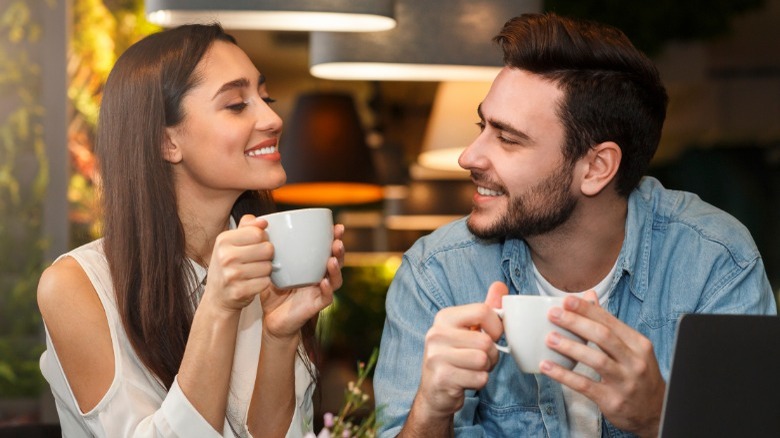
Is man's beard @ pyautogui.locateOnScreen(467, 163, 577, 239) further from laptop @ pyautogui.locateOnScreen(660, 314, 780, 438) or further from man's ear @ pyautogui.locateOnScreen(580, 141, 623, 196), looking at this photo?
laptop @ pyautogui.locateOnScreen(660, 314, 780, 438)

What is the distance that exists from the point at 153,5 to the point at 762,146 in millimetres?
5466

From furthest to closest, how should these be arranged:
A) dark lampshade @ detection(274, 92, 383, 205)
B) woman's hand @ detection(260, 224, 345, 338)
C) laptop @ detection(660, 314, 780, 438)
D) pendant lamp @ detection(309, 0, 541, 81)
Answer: dark lampshade @ detection(274, 92, 383, 205) → pendant lamp @ detection(309, 0, 541, 81) → woman's hand @ detection(260, 224, 345, 338) → laptop @ detection(660, 314, 780, 438)

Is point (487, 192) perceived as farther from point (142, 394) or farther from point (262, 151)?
point (142, 394)

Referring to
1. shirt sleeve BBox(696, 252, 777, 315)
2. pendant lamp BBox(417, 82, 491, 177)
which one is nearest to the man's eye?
shirt sleeve BBox(696, 252, 777, 315)

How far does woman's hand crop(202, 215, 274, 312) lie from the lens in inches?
55.5

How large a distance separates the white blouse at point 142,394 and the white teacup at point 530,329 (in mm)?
380

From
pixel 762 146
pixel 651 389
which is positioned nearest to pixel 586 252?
pixel 651 389

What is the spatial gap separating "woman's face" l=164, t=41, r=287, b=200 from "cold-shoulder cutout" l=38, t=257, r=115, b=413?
305 mm

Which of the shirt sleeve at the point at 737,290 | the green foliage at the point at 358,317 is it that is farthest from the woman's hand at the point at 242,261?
the green foliage at the point at 358,317

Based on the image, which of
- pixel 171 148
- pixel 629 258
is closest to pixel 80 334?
pixel 171 148

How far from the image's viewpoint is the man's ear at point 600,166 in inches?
77.5

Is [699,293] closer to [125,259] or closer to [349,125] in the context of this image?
[125,259]

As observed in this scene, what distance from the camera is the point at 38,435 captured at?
5.43 feet

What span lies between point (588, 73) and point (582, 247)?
1.11 ft
